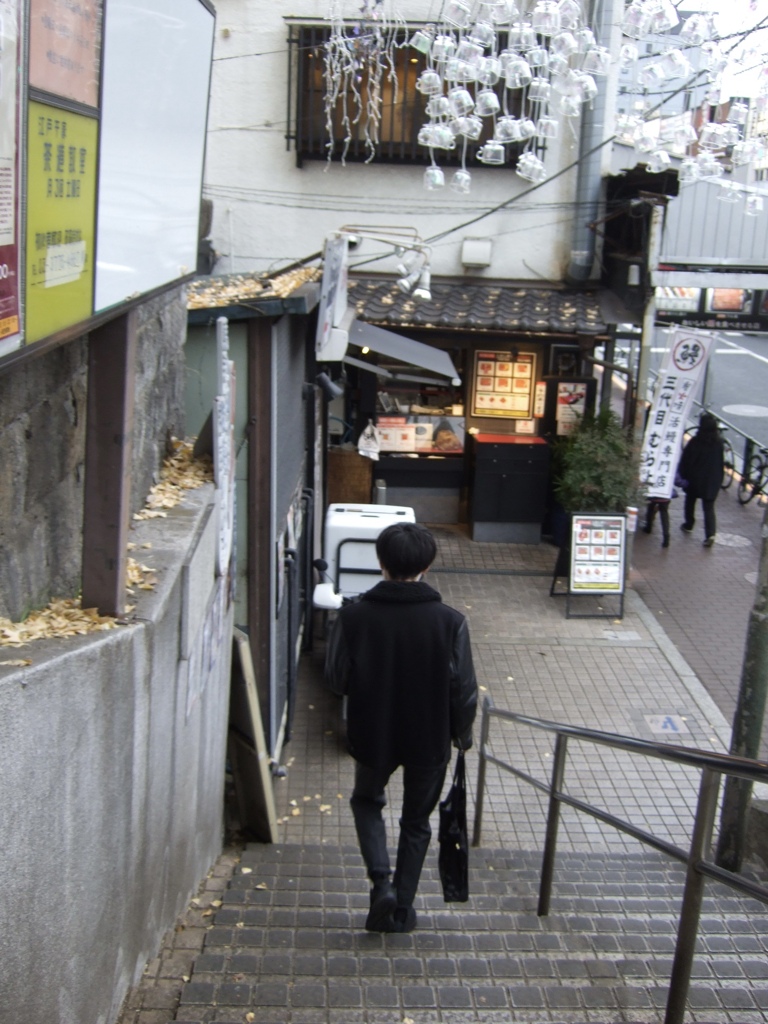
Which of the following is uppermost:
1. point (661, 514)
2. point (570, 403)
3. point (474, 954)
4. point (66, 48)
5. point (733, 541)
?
point (66, 48)

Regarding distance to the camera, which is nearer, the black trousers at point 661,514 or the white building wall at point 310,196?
the white building wall at point 310,196

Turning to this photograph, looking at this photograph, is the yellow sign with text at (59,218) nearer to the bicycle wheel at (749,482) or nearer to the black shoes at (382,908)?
the black shoes at (382,908)

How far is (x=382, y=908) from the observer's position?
438cm

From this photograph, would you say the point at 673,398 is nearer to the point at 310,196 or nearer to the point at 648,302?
the point at 648,302

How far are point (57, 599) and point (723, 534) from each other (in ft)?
40.1

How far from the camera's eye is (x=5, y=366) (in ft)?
6.77

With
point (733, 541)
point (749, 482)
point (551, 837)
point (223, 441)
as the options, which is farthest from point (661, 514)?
point (223, 441)

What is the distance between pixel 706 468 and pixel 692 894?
10.4 meters

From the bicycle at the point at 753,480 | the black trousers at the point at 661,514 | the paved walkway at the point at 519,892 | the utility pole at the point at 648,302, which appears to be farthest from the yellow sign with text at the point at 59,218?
the bicycle at the point at 753,480

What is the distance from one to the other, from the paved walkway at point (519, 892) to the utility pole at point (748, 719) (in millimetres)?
430

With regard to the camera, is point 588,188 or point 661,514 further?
point 661,514

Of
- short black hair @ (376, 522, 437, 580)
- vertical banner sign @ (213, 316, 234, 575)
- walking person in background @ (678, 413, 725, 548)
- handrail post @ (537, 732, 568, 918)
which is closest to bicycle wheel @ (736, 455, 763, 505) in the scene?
walking person in background @ (678, 413, 725, 548)

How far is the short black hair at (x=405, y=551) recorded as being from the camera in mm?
4211

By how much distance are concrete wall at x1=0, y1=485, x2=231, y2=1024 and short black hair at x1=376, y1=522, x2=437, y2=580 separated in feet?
2.54
